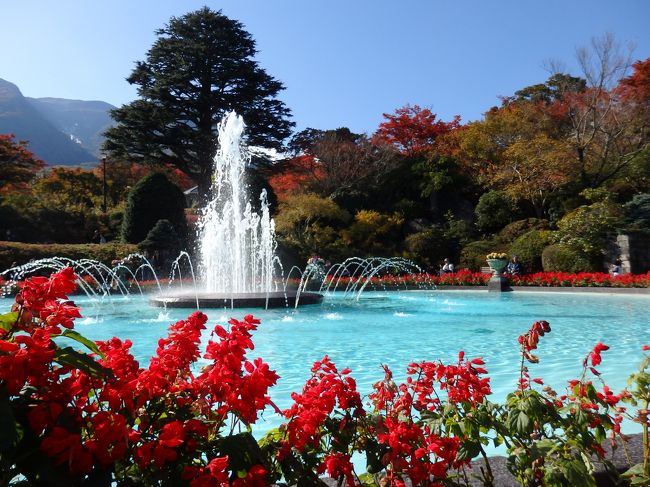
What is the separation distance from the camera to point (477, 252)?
27.2m

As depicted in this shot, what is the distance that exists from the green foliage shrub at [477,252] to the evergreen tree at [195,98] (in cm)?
1192

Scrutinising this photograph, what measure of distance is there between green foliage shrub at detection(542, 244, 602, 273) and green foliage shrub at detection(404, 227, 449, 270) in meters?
6.12

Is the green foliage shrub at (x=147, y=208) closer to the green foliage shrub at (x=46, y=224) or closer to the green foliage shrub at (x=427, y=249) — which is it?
the green foliage shrub at (x=46, y=224)

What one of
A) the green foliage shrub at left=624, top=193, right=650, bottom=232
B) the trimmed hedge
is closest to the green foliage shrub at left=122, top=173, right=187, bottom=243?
the trimmed hedge

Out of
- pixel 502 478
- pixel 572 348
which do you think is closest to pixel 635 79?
pixel 572 348

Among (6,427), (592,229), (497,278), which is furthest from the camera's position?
(592,229)

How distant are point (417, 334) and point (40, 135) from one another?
208 metres

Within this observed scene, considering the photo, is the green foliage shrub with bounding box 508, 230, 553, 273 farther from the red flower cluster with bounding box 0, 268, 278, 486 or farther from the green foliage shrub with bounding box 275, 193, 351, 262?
the red flower cluster with bounding box 0, 268, 278, 486

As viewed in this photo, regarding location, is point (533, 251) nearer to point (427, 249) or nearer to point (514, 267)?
point (514, 267)

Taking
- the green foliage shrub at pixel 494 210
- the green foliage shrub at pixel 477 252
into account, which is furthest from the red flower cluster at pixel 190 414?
the green foliage shrub at pixel 494 210

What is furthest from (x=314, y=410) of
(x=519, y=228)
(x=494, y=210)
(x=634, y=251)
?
(x=494, y=210)

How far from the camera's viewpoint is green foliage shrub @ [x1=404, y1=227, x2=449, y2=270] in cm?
2839

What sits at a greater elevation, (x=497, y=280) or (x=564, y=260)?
(x=564, y=260)

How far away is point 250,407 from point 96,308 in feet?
49.3
